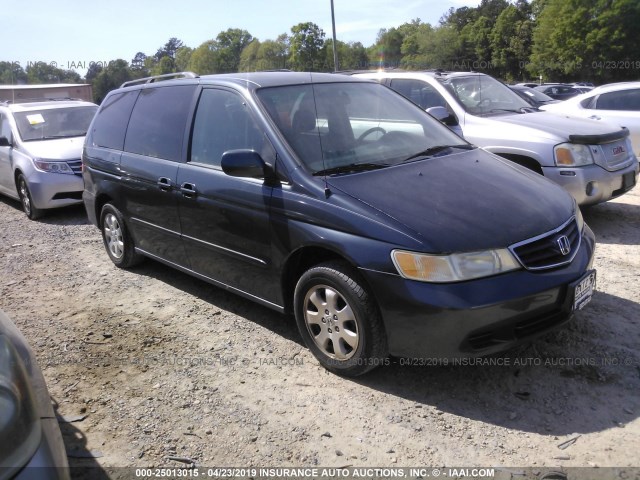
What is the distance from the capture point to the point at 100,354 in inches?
157

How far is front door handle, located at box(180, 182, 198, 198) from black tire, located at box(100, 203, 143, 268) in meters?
1.33

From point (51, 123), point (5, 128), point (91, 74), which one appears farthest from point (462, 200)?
point (91, 74)

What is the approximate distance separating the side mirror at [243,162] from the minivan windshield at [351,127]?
258 millimetres

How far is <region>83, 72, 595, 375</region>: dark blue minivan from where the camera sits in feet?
9.81

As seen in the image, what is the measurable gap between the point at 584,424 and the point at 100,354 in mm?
3071

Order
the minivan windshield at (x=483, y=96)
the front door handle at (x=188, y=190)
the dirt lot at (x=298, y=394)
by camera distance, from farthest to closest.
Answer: the minivan windshield at (x=483, y=96) < the front door handle at (x=188, y=190) < the dirt lot at (x=298, y=394)

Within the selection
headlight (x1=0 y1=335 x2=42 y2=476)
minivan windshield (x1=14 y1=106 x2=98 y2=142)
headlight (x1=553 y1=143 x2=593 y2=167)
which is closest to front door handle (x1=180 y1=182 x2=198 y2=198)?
headlight (x1=0 y1=335 x2=42 y2=476)

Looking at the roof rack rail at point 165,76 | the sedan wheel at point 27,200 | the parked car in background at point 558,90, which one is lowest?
the sedan wheel at point 27,200

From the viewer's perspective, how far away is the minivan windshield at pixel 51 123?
29.4 feet

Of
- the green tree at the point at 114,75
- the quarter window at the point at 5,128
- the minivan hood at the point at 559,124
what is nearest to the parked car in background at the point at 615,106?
the minivan hood at the point at 559,124

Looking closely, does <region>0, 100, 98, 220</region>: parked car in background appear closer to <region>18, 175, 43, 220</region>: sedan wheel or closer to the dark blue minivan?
<region>18, 175, 43, 220</region>: sedan wheel

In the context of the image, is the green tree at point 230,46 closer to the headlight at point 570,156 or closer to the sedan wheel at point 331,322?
the headlight at point 570,156

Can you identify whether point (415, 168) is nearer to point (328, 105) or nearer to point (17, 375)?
point (328, 105)

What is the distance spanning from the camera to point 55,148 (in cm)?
852
